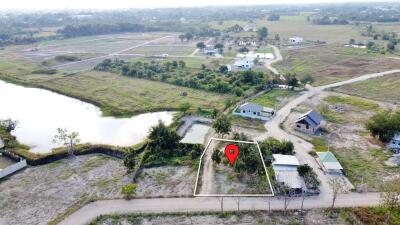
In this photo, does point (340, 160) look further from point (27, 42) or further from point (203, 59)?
point (27, 42)

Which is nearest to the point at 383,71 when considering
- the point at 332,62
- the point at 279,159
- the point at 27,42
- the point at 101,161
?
the point at 332,62

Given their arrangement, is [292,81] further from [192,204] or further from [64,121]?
[64,121]

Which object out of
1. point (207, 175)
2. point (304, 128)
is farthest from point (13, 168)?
point (304, 128)

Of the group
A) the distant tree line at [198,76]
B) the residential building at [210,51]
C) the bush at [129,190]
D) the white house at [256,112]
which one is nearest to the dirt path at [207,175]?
the bush at [129,190]

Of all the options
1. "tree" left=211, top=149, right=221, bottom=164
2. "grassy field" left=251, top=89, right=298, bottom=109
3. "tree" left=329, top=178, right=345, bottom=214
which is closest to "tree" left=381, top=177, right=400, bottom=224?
"tree" left=329, top=178, right=345, bottom=214

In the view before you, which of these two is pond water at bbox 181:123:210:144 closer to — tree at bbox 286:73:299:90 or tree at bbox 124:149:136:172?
tree at bbox 124:149:136:172

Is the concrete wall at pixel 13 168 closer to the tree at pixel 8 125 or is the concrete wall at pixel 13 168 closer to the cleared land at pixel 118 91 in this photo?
the tree at pixel 8 125

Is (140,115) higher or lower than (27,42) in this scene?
lower
